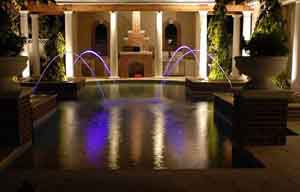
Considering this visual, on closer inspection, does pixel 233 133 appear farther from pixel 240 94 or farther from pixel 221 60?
pixel 221 60

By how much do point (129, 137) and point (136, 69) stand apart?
51.9 feet

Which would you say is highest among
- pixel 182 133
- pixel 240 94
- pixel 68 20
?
pixel 68 20

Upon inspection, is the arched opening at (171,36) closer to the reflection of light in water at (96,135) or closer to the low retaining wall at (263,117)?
the reflection of light in water at (96,135)

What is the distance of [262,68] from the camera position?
8023mm

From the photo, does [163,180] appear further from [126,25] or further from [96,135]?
[126,25]

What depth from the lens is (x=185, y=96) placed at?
16.1 meters

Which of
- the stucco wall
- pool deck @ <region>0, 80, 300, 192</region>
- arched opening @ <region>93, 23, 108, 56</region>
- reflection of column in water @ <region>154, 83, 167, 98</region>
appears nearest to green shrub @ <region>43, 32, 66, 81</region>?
reflection of column in water @ <region>154, 83, 167, 98</region>

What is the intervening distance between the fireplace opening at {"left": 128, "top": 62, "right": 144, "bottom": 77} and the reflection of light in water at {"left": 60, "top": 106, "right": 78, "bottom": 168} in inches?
469

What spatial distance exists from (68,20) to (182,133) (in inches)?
526

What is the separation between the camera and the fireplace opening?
24.4 m

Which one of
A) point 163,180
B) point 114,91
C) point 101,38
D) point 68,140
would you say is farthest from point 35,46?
point 163,180

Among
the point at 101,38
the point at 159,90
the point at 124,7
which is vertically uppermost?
the point at 124,7

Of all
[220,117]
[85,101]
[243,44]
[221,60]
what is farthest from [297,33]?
[85,101]

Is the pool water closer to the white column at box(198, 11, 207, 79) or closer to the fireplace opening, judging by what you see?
the white column at box(198, 11, 207, 79)
